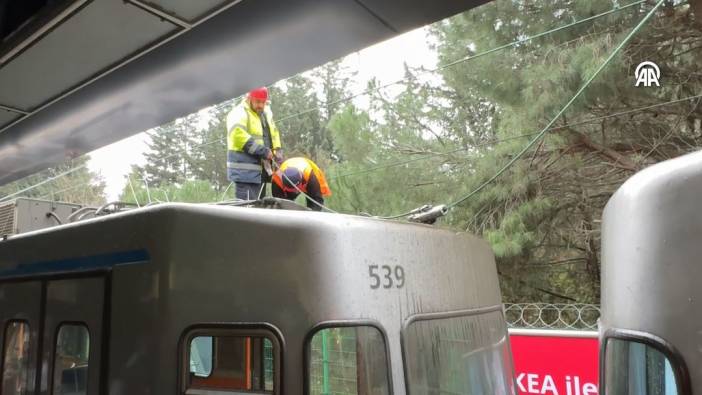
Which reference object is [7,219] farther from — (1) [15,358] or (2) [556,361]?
(2) [556,361]

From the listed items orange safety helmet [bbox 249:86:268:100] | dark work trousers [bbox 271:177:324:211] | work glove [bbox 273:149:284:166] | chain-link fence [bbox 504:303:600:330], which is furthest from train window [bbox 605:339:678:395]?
chain-link fence [bbox 504:303:600:330]

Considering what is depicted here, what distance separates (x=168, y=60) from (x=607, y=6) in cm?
483

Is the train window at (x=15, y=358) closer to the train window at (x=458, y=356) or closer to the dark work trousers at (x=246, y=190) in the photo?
the dark work trousers at (x=246, y=190)

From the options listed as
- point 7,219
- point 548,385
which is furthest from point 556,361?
point 7,219

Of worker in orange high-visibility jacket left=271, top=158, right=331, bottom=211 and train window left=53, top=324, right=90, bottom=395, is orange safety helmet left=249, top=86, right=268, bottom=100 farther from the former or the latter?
train window left=53, top=324, right=90, bottom=395

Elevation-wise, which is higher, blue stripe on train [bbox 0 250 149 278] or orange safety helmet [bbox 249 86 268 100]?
orange safety helmet [bbox 249 86 268 100]

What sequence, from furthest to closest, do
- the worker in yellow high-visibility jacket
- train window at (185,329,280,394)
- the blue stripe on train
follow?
the worker in yellow high-visibility jacket < the blue stripe on train < train window at (185,329,280,394)

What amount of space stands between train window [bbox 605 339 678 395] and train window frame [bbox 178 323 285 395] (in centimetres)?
117

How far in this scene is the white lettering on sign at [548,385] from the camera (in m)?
5.20

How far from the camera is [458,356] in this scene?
2.73m

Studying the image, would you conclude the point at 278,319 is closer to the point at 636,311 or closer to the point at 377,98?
the point at 636,311

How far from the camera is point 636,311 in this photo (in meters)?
1.89

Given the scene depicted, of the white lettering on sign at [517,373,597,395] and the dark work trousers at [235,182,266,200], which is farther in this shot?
the white lettering on sign at [517,373,597,395]

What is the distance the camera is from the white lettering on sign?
17.1 feet
